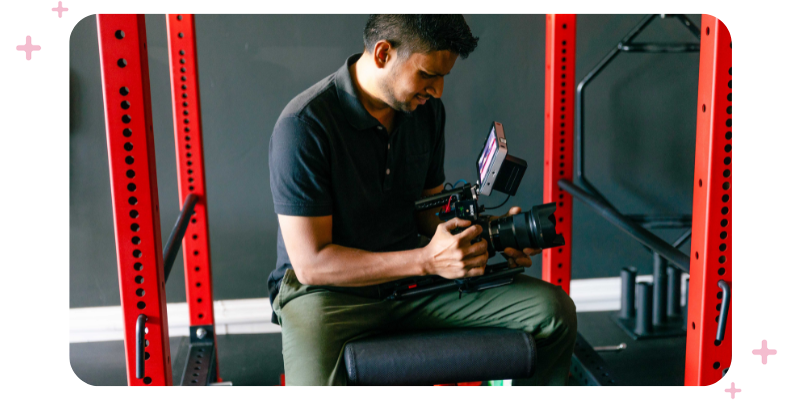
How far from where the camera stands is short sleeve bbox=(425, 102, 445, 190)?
144cm

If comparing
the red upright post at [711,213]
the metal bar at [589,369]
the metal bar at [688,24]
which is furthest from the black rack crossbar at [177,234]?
the metal bar at [688,24]

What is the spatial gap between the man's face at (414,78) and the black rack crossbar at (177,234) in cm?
55

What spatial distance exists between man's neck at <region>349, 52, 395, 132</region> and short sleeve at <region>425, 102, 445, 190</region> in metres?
0.19

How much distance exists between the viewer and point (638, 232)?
120cm

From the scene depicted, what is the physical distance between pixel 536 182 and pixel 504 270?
99 centimetres

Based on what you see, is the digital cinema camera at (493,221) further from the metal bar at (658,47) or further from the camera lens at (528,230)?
the metal bar at (658,47)

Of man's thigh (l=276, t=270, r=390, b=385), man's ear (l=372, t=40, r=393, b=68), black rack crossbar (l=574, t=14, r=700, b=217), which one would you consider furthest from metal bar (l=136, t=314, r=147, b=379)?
black rack crossbar (l=574, t=14, r=700, b=217)

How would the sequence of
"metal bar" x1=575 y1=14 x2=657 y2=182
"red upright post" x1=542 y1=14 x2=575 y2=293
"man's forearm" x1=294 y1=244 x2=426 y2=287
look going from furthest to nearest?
"metal bar" x1=575 y1=14 x2=657 y2=182 → "red upright post" x1=542 y1=14 x2=575 y2=293 → "man's forearm" x1=294 y1=244 x2=426 y2=287

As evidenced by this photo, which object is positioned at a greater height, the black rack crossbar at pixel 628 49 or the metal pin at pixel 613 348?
the black rack crossbar at pixel 628 49

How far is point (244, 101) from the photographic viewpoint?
6.51 ft

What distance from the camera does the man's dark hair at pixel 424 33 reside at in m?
1.14

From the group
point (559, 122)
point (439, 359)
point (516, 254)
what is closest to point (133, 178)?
point (439, 359)

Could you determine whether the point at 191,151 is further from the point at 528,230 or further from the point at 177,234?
the point at 528,230

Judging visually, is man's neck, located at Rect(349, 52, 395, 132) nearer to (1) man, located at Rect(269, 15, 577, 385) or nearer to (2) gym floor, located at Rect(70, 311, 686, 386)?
(1) man, located at Rect(269, 15, 577, 385)
